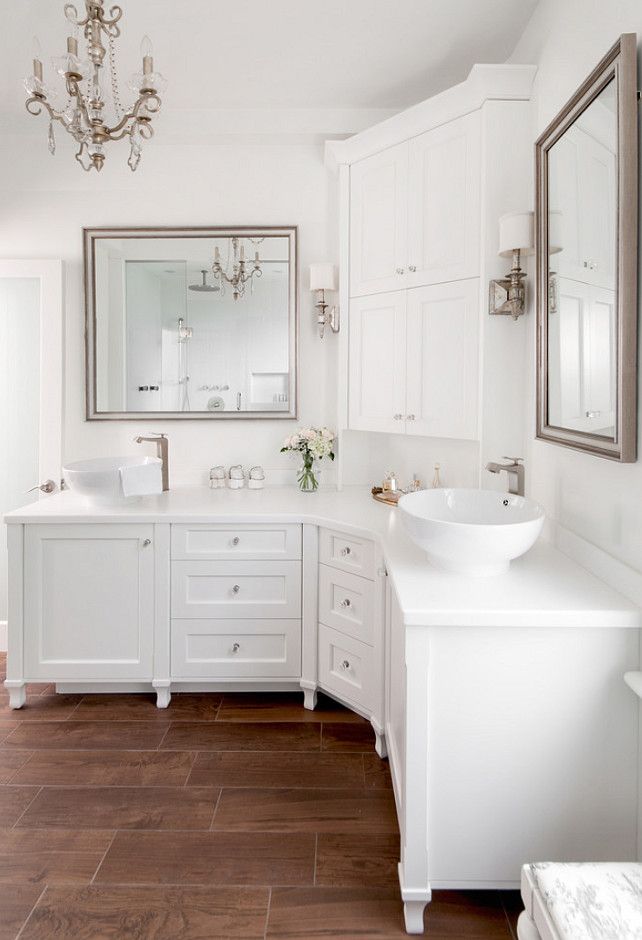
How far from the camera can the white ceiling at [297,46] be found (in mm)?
2283

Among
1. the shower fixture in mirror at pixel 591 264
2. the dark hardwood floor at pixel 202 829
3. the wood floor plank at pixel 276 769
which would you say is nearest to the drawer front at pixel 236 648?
the dark hardwood floor at pixel 202 829

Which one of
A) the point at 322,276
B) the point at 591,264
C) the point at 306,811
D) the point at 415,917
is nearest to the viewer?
the point at 415,917

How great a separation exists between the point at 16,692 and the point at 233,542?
1.11 meters

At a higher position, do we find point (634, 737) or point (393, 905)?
point (634, 737)

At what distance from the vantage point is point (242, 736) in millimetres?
2451

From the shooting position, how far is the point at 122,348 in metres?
3.20

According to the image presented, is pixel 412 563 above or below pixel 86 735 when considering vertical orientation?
above

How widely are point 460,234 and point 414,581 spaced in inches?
57.2

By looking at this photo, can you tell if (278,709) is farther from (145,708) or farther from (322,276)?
(322,276)

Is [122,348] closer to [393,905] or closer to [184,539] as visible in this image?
[184,539]

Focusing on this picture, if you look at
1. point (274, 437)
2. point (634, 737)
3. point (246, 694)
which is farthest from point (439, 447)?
point (634, 737)

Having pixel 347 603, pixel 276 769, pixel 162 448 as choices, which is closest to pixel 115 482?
pixel 162 448

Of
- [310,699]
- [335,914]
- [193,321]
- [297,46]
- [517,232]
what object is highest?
[297,46]

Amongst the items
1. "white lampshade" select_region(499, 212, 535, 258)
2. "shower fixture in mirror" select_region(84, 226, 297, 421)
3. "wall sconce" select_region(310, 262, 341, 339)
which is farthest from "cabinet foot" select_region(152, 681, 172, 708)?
"white lampshade" select_region(499, 212, 535, 258)
